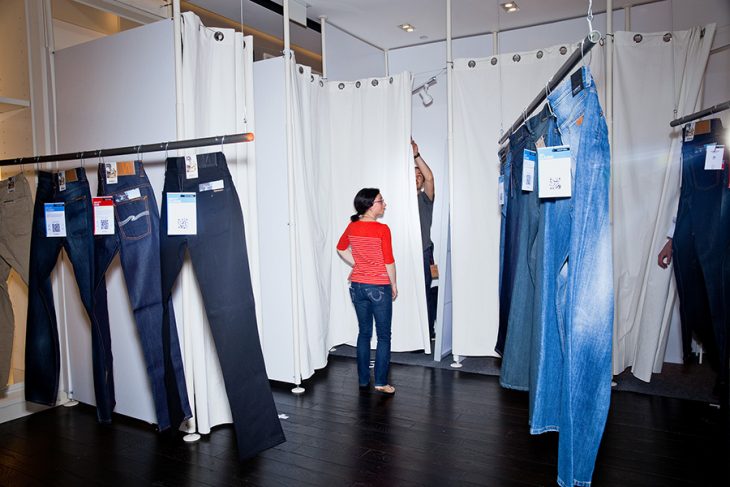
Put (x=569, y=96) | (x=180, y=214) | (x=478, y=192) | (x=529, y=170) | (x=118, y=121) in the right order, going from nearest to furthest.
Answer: (x=569, y=96) → (x=529, y=170) → (x=180, y=214) → (x=118, y=121) → (x=478, y=192)

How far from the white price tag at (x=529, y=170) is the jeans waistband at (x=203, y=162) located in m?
1.57

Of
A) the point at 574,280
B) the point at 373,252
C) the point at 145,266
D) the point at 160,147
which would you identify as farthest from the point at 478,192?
the point at 145,266

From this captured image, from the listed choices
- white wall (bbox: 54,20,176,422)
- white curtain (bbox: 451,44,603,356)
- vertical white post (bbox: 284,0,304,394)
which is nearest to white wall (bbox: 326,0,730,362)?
white curtain (bbox: 451,44,603,356)

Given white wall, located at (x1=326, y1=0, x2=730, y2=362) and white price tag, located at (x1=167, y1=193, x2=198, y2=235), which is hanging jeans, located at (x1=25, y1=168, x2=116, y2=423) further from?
white wall, located at (x1=326, y1=0, x2=730, y2=362)

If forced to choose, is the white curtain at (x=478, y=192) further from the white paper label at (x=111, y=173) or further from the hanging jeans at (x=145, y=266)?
the white paper label at (x=111, y=173)

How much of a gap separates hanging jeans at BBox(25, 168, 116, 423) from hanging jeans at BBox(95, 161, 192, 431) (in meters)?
0.29

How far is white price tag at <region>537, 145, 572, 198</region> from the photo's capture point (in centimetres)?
204

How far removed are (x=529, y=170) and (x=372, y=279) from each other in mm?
1449

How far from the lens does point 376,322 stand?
11.8 ft

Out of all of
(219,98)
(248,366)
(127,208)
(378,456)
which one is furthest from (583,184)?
(127,208)

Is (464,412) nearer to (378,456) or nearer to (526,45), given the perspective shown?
(378,456)

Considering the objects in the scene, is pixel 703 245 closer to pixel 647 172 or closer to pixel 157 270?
pixel 647 172

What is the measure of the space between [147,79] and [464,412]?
2.86 m

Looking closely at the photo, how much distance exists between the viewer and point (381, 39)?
5.04 m
